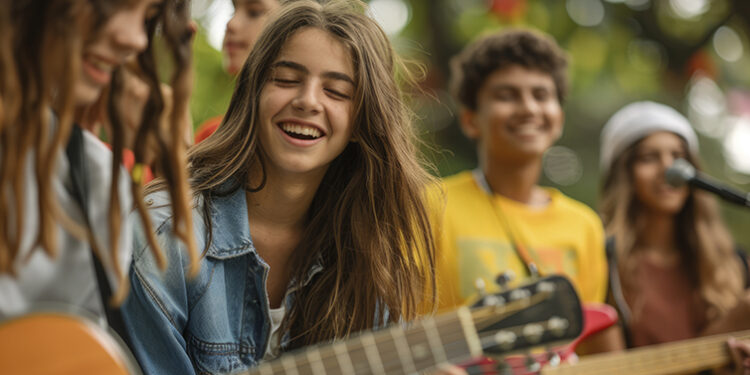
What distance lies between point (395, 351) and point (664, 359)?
68.3 inches

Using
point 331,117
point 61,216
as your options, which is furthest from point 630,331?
point 61,216

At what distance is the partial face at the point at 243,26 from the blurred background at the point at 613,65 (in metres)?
3.77

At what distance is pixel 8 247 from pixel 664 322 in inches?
125

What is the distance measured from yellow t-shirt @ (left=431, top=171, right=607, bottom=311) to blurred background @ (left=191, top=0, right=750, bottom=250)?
3.15 metres

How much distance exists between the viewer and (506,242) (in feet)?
10.3

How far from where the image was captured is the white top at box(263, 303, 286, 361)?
2.12 metres

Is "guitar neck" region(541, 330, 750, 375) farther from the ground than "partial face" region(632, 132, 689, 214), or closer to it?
closer to it

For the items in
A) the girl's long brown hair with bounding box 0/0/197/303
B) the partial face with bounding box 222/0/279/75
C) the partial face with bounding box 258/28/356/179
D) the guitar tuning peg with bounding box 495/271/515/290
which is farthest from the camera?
the partial face with bounding box 222/0/279/75

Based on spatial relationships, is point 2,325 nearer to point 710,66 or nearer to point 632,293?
point 632,293

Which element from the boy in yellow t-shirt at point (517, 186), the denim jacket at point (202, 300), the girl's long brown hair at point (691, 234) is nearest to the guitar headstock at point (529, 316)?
the denim jacket at point (202, 300)

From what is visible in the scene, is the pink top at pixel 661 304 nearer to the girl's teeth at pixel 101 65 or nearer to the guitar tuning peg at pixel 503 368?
the guitar tuning peg at pixel 503 368

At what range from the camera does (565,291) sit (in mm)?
1998

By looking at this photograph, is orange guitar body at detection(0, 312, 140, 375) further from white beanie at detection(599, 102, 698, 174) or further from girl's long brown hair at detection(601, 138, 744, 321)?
white beanie at detection(599, 102, 698, 174)

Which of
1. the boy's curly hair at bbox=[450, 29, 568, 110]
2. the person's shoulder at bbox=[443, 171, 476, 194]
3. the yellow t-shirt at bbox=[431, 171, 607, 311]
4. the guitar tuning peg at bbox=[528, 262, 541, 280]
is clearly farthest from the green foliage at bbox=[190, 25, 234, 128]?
the guitar tuning peg at bbox=[528, 262, 541, 280]
